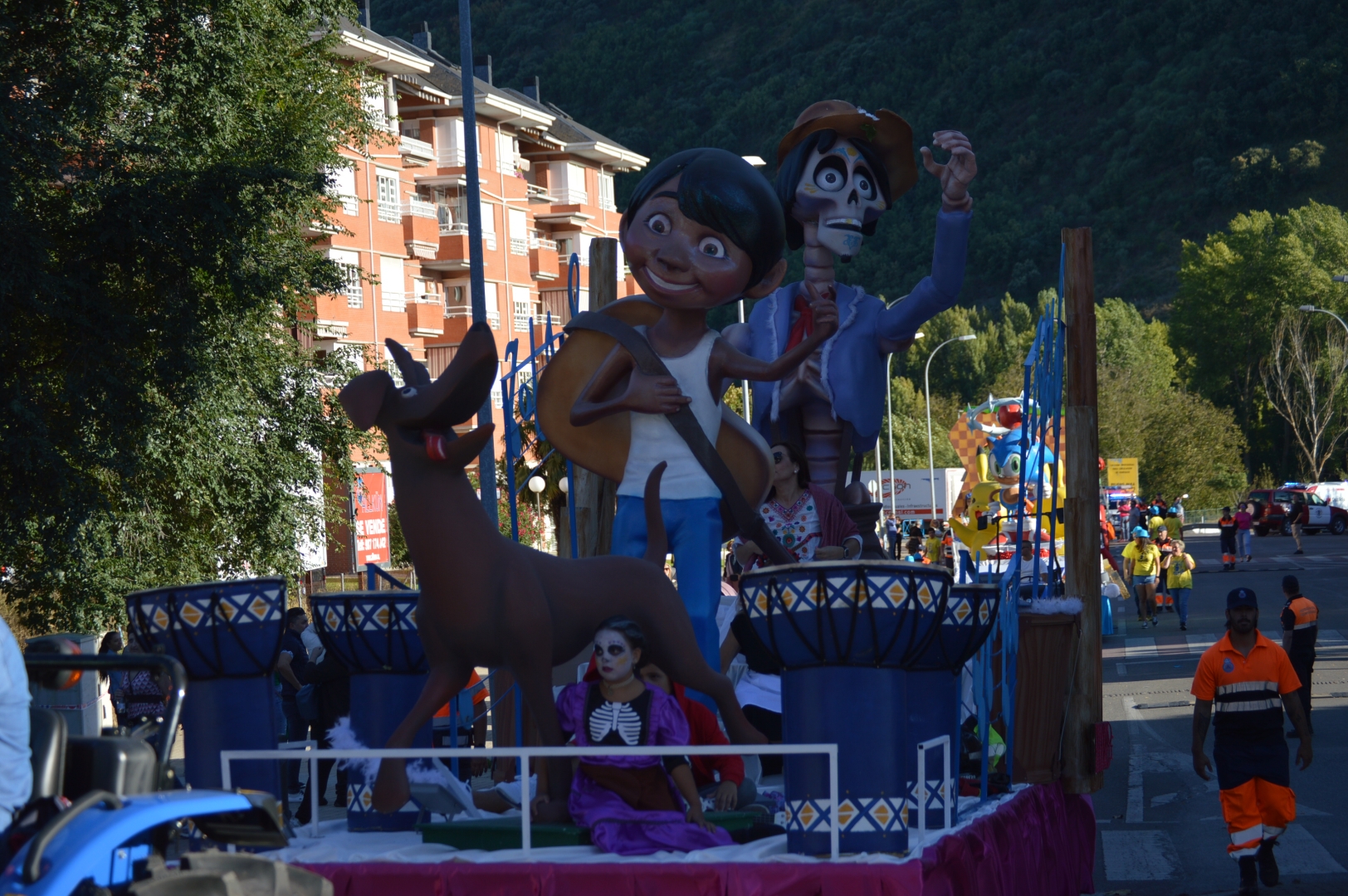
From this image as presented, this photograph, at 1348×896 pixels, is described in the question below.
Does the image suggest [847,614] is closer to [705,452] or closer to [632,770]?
[632,770]

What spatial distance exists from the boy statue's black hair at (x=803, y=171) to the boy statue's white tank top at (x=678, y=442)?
72.9 inches

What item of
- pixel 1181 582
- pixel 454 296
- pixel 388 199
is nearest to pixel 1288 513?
pixel 454 296

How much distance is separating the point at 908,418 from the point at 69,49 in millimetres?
55822

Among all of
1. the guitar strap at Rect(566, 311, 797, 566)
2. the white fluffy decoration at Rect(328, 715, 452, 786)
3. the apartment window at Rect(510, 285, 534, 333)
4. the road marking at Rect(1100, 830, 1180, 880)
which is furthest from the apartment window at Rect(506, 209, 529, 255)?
the white fluffy decoration at Rect(328, 715, 452, 786)

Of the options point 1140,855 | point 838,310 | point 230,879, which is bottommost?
point 1140,855

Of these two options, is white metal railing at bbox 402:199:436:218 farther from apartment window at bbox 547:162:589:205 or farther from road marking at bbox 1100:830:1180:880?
road marking at bbox 1100:830:1180:880

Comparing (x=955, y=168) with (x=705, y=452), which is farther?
(x=955, y=168)

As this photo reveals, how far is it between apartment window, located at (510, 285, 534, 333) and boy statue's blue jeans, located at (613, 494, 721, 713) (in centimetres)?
4483

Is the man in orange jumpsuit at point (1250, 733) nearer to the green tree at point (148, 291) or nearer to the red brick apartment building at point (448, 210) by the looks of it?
the green tree at point (148, 291)

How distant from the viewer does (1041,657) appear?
295 inches

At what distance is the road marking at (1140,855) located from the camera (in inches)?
349

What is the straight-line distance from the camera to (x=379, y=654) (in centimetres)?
728

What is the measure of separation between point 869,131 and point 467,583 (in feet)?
14.7

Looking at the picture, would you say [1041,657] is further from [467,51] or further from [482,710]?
[467,51]
